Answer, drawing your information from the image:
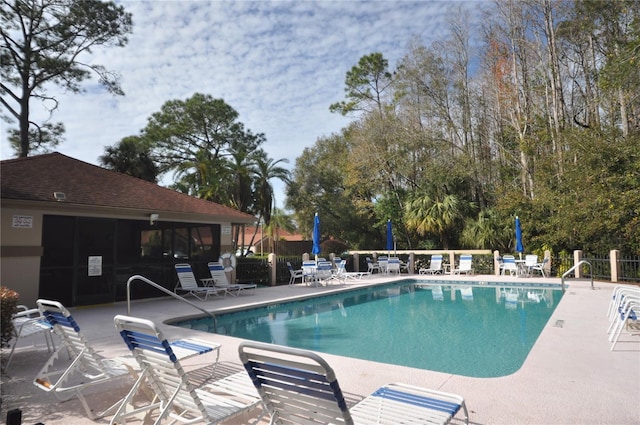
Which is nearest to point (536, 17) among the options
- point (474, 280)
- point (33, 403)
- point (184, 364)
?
point (474, 280)

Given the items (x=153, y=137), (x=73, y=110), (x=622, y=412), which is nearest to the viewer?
(x=622, y=412)

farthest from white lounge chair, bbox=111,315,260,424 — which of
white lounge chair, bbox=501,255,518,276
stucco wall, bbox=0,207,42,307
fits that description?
white lounge chair, bbox=501,255,518,276

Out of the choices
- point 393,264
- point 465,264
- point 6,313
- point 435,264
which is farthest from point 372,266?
point 6,313

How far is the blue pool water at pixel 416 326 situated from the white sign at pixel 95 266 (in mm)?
3286

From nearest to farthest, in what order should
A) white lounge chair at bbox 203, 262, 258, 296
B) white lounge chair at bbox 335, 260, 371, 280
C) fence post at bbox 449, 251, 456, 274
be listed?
white lounge chair at bbox 203, 262, 258, 296, white lounge chair at bbox 335, 260, 371, 280, fence post at bbox 449, 251, 456, 274

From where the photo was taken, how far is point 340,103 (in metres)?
30.3

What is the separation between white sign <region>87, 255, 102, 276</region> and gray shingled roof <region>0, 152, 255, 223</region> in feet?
4.59

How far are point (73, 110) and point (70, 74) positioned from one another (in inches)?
131

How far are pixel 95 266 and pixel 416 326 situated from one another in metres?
8.17

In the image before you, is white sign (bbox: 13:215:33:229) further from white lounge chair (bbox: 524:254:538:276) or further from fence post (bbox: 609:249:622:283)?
fence post (bbox: 609:249:622:283)

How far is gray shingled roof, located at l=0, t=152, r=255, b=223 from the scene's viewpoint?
31.3 ft

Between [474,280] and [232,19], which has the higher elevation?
[232,19]

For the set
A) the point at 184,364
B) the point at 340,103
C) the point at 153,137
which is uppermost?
the point at 340,103

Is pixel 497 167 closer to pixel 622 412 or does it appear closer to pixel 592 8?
pixel 592 8
